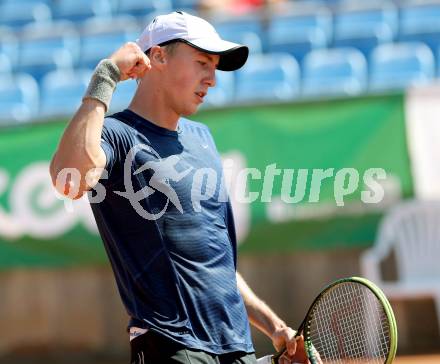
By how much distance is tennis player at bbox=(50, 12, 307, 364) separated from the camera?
3168 mm

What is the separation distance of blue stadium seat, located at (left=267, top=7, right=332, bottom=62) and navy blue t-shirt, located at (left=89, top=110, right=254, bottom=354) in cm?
734

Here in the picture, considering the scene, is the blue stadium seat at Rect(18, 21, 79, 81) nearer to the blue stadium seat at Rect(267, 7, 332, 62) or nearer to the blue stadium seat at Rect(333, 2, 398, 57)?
the blue stadium seat at Rect(267, 7, 332, 62)

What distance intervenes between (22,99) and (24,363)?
9.96 ft

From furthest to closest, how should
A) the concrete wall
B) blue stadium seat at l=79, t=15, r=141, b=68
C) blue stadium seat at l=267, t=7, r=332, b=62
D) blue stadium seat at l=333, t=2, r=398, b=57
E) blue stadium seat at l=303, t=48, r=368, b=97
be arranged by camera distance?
1. blue stadium seat at l=79, t=15, r=141, b=68
2. blue stadium seat at l=267, t=7, r=332, b=62
3. blue stadium seat at l=333, t=2, r=398, b=57
4. blue stadium seat at l=303, t=48, r=368, b=97
5. the concrete wall

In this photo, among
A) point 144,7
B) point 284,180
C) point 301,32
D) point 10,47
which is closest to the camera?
point 284,180

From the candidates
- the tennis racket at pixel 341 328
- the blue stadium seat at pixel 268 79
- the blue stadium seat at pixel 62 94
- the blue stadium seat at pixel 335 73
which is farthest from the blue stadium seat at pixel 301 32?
the tennis racket at pixel 341 328

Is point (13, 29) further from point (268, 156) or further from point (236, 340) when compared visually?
point (236, 340)

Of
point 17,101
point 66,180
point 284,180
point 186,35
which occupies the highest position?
point 17,101

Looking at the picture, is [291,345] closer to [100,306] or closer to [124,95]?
[100,306]

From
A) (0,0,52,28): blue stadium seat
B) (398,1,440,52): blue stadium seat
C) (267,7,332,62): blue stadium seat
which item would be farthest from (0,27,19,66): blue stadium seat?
(398,1,440,52): blue stadium seat

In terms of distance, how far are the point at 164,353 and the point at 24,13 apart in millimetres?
10126

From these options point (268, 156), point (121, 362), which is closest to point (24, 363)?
point (121, 362)

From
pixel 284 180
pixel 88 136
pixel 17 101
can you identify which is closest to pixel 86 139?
pixel 88 136

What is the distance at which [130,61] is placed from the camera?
3.03 m
